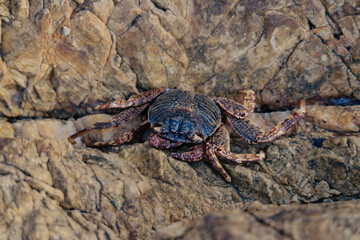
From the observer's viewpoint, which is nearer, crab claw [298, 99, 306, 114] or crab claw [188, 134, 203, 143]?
crab claw [188, 134, 203, 143]

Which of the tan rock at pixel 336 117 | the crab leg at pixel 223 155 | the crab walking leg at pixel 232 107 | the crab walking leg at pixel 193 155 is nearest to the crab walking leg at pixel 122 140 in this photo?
the crab walking leg at pixel 193 155

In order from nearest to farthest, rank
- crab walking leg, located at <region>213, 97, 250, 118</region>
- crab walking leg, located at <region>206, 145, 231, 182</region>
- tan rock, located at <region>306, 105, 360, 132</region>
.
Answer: crab walking leg, located at <region>206, 145, 231, 182</region> < tan rock, located at <region>306, 105, 360, 132</region> < crab walking leg, located at <region>213, 97, 250, 118</region>

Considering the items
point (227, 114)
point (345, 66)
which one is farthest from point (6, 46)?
point (345, 66)

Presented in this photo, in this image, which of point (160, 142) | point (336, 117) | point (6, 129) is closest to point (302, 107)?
point (336, 117)

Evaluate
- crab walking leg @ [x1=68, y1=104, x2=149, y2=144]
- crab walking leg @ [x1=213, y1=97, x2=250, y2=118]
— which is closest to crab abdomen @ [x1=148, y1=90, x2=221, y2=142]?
crab walking leg @ [x1=213, y1=97, x2=250, y2=118]

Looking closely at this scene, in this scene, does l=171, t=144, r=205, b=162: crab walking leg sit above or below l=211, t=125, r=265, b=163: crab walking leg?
below

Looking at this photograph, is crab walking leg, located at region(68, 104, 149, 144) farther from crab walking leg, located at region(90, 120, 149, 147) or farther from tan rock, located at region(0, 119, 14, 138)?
tan rock, located at region(0, 119, 14, 138)
